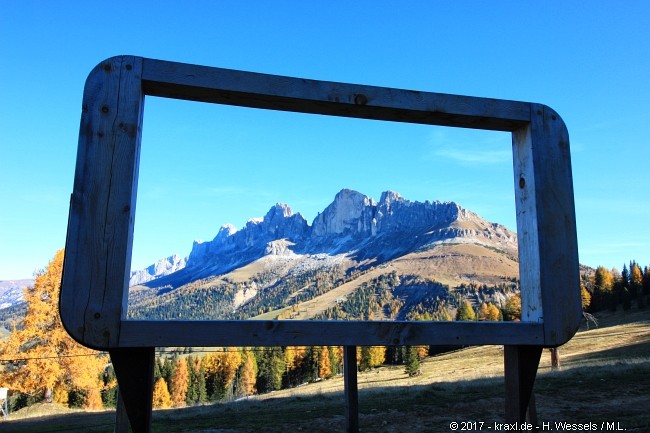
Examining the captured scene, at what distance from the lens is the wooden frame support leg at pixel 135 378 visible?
220 centimetres

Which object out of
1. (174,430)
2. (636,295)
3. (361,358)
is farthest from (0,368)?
(636,295)

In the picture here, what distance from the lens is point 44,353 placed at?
29.8 meters

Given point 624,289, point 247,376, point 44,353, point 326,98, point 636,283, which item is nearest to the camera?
point 326,98

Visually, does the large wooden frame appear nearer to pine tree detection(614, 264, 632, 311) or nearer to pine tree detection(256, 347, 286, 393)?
pine tree detection(256, 347, 286, 393)

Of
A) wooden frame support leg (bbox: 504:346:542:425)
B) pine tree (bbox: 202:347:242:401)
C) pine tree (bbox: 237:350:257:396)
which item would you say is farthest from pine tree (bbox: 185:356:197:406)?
wooden frame support leg (bbox: 504:346:542:425)

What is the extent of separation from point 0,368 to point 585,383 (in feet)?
101

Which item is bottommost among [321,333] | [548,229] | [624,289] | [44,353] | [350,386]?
[44,353]

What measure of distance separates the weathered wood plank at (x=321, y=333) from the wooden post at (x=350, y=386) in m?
1.83

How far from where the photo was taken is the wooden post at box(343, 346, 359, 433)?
4.18 m

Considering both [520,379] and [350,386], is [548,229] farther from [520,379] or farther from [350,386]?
[350,386]

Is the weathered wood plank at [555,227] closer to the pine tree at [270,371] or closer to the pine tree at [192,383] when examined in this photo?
the pine tree at [192,383]

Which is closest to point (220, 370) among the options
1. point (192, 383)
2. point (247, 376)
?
point (192, 383)

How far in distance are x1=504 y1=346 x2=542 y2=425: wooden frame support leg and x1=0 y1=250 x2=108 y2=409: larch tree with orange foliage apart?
3124 cm

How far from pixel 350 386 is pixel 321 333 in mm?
2300
